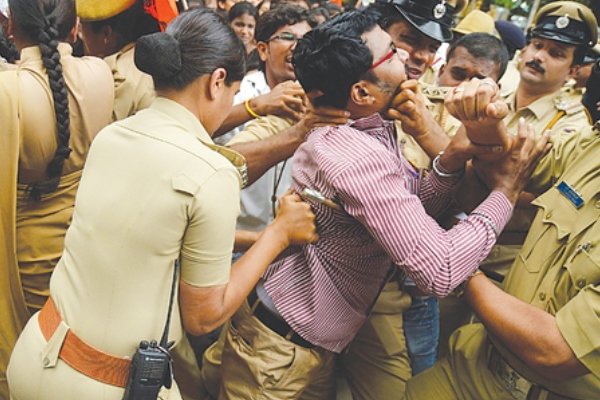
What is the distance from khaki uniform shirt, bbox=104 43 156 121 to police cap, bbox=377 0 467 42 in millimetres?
1319

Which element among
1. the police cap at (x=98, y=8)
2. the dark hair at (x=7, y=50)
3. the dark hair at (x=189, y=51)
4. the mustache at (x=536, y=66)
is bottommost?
the mustache at (x=536, y=66)

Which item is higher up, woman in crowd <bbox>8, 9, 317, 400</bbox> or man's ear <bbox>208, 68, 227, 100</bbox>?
man's ear <bbox>208, 68, 227, 100</bbox>

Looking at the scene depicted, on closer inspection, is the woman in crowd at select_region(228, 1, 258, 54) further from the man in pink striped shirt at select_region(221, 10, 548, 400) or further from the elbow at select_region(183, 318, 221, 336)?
the elbow at select_region(183, 318, 221, 336)

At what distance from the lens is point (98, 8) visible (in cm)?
247

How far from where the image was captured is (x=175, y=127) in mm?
1578

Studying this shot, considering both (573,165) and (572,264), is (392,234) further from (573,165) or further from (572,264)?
(573,165)

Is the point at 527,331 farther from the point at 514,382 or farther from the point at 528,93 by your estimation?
the point at 528,93

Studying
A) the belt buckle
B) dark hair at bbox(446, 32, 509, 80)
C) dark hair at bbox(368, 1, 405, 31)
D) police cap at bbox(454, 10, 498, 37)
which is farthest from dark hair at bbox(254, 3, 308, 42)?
police cap at bbox(454, 10, 498, 37)

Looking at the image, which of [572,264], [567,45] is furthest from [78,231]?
[567,45]

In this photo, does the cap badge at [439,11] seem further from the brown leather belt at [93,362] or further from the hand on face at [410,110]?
the brown leather belt at [93,362]

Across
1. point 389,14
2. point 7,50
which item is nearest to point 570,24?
point 389,14

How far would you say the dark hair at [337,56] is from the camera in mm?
1871

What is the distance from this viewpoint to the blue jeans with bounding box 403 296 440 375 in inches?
101

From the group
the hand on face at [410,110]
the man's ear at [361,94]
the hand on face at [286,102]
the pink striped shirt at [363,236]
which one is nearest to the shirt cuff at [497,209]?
the pink striped shirt at [363,236]
